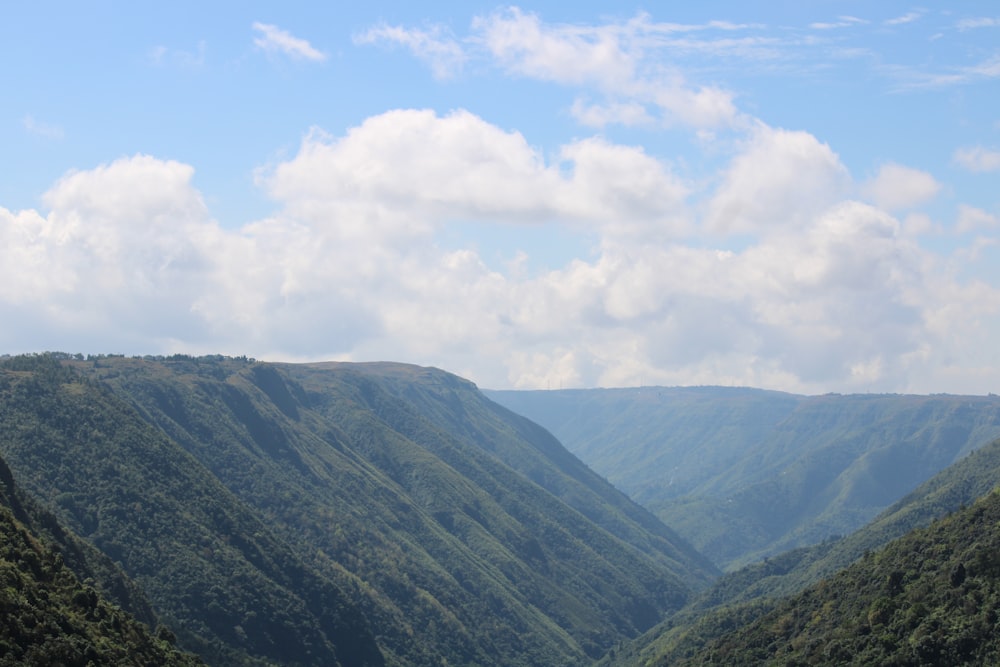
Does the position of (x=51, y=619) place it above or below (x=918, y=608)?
above

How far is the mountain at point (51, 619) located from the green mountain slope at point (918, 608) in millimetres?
110039

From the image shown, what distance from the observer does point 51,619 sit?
118 metres

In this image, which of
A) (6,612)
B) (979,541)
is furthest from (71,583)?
(979,541)

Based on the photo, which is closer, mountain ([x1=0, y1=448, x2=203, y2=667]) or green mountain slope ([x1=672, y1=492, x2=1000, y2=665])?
mountain ([x1=0, y1=448, x2=203, y2=667])

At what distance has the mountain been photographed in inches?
4264

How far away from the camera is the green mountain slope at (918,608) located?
5763 inches

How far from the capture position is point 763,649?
199375mm

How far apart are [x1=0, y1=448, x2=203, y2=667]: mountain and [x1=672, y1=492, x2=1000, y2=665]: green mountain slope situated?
110 m

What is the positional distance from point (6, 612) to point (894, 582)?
14312 cm

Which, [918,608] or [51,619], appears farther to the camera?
[918,608]

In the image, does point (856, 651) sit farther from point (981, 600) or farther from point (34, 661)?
point (34, 661)

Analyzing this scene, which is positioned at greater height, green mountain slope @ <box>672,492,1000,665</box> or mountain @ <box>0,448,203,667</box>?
mountain @ <box>0,448,203,667</box>

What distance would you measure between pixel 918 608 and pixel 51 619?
129487 mm

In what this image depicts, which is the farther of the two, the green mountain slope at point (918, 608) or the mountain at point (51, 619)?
the green mountain slope at point (918, 608)
